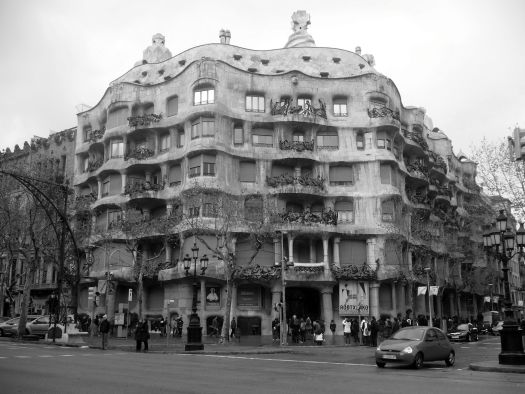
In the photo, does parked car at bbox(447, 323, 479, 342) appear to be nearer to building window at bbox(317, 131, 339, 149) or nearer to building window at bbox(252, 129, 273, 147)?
building window at bbox(317, 131, 339, 149)

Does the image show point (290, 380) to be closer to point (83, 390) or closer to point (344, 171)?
point (83, 390)

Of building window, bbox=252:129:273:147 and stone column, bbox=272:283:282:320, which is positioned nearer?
stone column, bbox=272:283:282:320

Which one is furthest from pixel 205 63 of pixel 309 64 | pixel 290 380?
pixel 290 380

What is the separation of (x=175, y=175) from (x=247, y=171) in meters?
5.88

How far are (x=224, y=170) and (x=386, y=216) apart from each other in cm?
1377

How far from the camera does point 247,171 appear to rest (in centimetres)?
4809

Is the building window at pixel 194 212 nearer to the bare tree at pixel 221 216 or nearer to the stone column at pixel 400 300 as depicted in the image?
the bare tree at pixel 221 216

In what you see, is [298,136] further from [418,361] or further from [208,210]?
[418,361]

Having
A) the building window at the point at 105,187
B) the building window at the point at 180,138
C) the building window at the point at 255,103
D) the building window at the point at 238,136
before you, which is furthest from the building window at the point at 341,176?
the building window at the point at 105,187

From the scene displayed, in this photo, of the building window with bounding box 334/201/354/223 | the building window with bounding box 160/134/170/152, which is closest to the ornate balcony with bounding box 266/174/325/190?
the building window with bounding box 334/201/354/223

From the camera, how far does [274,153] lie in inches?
1909

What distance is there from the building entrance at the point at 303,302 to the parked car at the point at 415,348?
27858mm

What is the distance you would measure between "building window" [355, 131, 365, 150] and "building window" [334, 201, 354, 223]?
15.8 ft

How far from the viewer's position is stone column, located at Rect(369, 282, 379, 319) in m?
46.6
